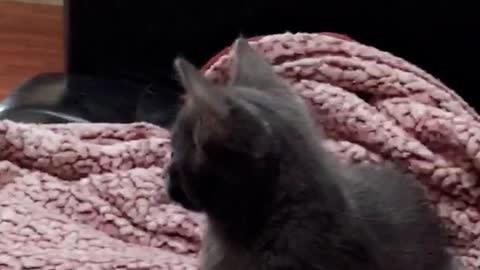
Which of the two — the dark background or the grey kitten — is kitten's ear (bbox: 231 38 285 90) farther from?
the dark background

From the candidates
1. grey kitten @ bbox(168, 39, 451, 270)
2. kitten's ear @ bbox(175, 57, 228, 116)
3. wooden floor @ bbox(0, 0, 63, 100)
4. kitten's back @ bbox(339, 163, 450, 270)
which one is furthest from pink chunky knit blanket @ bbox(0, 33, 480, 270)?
wooden floor @ bbox(0, 0, 63, 100)

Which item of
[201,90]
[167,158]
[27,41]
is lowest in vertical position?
[27,41]

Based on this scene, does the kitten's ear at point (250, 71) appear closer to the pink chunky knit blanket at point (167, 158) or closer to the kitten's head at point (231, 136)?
the kitten's head at point (231, 136)

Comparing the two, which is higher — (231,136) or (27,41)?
(231,136)

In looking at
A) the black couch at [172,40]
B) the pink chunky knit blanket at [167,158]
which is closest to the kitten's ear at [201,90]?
the pink chunky knit blanket at [167,158]

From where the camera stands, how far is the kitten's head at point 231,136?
1.17 metres

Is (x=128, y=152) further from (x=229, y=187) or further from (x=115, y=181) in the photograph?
(x=229, y=187)

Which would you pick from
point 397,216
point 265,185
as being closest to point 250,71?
point 265,185

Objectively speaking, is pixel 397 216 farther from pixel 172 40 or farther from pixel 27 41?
pixel 27 41

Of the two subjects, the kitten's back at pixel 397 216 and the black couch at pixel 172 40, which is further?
the black couch at pixel 172 40

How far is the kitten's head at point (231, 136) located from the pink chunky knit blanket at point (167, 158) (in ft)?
0.97

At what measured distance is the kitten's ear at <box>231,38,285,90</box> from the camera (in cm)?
135

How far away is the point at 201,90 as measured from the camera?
1.14 m

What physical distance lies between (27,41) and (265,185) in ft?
6.99
